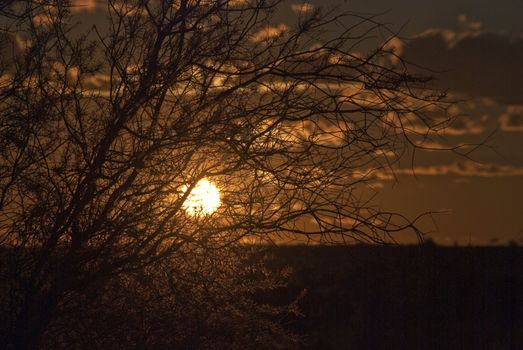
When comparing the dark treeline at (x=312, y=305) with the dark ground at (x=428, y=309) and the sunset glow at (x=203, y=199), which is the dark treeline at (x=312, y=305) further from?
the sunset glow at (x=203, y=199)

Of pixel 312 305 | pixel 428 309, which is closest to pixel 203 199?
pixel 428 309

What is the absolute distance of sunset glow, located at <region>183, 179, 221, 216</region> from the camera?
19.1 ft

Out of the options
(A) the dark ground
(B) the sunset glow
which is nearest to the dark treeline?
(A) the dark ground

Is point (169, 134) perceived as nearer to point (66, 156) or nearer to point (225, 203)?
point (225, 203)

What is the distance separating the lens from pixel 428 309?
18922 millimetres

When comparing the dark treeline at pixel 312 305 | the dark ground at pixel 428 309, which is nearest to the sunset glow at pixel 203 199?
the dark treeline at pixel 312 305

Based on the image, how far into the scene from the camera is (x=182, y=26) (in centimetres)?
602

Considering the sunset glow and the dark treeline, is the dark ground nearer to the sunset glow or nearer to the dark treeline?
the dark treeline

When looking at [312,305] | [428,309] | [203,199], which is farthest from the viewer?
[312,305]

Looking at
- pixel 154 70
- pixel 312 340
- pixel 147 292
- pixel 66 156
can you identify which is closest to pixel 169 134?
pixel 154 70

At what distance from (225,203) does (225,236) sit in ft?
0.81

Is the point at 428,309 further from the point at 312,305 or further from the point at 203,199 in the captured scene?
the point at 203,199

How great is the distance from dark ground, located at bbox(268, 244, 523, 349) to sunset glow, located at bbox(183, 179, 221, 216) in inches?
458

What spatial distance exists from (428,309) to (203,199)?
1405 cm
